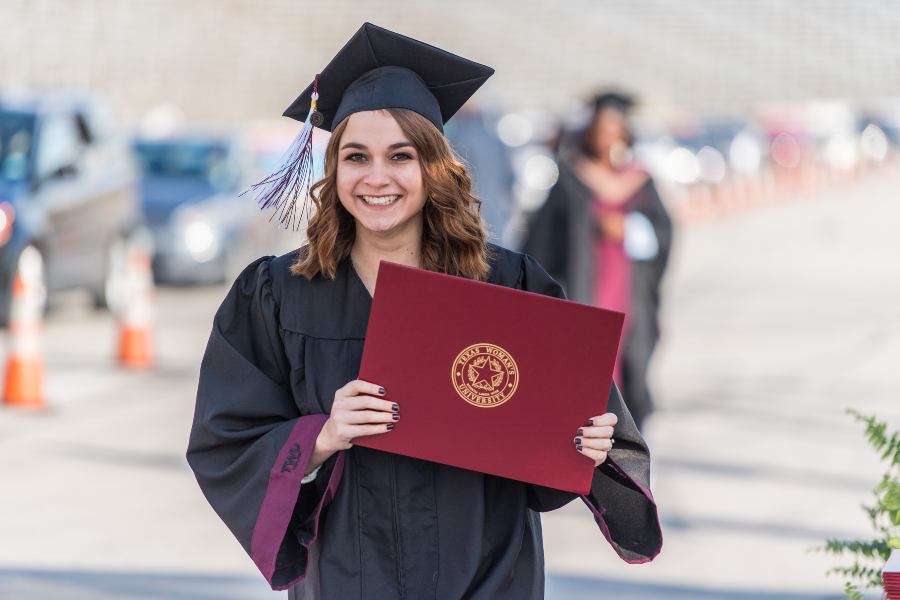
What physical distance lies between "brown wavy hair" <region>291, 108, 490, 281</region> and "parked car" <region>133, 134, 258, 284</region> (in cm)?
1364

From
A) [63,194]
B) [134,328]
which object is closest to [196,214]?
[63,194]

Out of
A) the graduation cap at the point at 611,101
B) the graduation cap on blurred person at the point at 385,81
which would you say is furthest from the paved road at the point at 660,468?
the graduation cap on blurred person at the point at 385,81

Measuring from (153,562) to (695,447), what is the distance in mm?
3686

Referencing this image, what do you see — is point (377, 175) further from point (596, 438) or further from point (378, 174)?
point (596, 438)

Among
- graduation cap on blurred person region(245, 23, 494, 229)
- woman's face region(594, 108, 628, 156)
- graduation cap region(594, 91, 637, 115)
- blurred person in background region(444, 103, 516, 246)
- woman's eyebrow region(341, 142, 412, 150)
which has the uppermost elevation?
blurred person in background region(444, 103, 516, 246)

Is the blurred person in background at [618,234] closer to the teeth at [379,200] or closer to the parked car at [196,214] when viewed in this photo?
the teeth at [379,200]

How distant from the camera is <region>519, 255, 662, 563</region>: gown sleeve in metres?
3.14

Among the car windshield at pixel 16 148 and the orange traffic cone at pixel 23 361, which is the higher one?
the car windshield at pixel 16 148

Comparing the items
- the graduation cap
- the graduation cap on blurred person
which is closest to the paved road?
the graduation cap

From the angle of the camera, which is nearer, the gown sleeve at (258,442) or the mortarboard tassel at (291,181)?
the gown sleeve at (258,442)

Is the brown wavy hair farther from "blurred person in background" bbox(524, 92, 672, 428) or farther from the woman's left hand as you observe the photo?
"blurred person in background" bbox(524, 92, 672, 428)

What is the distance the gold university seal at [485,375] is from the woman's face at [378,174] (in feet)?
1.09

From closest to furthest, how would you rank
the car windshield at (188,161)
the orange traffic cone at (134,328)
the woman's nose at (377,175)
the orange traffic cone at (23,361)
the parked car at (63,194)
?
the woman's nose at (377,175) < the orange traffic cone at (23,361) < the orange traffic cone at (134,328) < the parked car at (63,194) < the car windshield at (188,161)

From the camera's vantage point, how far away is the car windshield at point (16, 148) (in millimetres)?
13336
